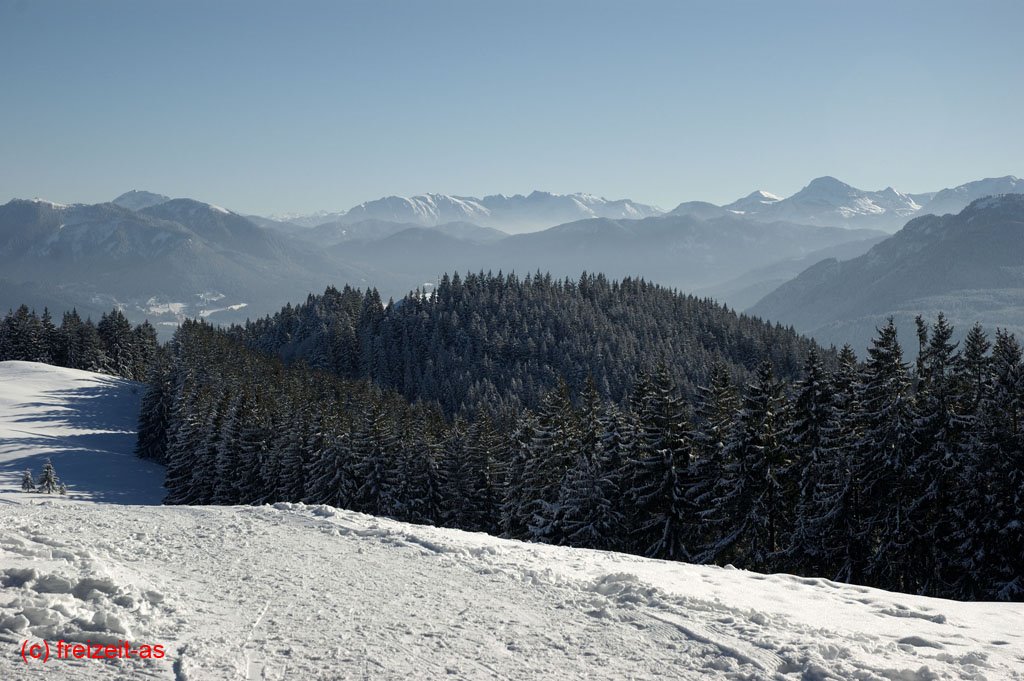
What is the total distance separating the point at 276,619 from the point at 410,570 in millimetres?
4234

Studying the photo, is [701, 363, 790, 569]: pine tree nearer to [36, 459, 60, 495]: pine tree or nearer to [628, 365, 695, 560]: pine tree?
[628, 365, 695, 560]: pine tree

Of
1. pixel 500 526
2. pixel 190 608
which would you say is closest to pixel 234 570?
pixel 190 608

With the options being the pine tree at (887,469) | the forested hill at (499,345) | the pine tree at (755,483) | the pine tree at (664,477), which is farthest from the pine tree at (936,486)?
the forested hill at (499,345)

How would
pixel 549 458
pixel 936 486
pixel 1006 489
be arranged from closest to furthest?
pixel 1006 489 → pixel 936 486 → pixel 549 458

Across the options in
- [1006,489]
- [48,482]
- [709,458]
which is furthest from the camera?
[48,482]

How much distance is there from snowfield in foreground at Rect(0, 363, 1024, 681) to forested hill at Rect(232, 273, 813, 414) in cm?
12769

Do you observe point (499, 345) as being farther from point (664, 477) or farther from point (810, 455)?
point (810, 455)

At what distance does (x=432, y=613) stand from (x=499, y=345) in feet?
540

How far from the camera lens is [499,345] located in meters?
177

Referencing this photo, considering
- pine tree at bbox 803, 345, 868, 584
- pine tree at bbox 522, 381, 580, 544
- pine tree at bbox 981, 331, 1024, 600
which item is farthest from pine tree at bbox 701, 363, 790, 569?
pine tree at bbox 522, 381, 580, 544

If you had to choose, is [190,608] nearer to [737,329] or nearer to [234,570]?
[234,570]

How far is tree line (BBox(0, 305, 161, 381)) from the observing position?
4833 inches

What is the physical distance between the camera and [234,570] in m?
14.7

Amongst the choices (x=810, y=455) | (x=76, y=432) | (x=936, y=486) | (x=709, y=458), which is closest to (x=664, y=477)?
(x=709, y=458)
